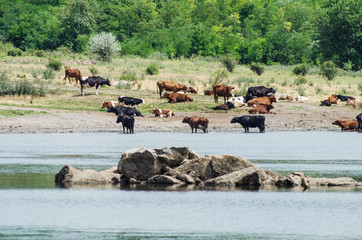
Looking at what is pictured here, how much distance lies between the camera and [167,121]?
4428 cm

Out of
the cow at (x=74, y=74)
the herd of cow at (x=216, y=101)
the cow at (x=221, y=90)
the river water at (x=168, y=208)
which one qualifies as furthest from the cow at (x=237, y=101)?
the river water at (x=168, y=208)

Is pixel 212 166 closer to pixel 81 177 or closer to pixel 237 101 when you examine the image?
pixel 81 177

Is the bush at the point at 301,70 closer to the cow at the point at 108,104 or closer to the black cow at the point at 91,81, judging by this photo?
the black cow at the point at 91,81

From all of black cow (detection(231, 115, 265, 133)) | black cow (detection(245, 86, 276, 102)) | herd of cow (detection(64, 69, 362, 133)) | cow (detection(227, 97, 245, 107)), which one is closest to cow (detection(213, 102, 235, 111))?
herd of cow (detection(64, 69, 362, 133))

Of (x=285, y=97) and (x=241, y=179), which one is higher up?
(x=285, y=97)

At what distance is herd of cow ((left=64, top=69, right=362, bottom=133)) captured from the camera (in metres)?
41.5

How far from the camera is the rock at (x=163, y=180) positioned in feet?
69.8

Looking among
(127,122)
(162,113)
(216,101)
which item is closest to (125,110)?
(162,113)

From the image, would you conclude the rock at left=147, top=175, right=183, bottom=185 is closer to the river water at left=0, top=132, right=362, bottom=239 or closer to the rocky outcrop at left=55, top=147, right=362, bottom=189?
the rocky outcrop at left=55, top=147, right=362, bottom=189

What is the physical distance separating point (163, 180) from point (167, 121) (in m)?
23.0

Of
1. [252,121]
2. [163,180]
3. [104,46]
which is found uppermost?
[104,46]

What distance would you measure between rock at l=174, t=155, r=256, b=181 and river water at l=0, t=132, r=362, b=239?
3.29 ft

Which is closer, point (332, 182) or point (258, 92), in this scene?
point (332, 182)

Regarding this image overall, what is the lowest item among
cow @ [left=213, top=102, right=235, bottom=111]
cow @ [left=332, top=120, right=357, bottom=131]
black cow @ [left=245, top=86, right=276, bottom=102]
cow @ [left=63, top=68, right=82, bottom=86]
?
cow @ [left=332, top=120, right=357, bottom=131]
